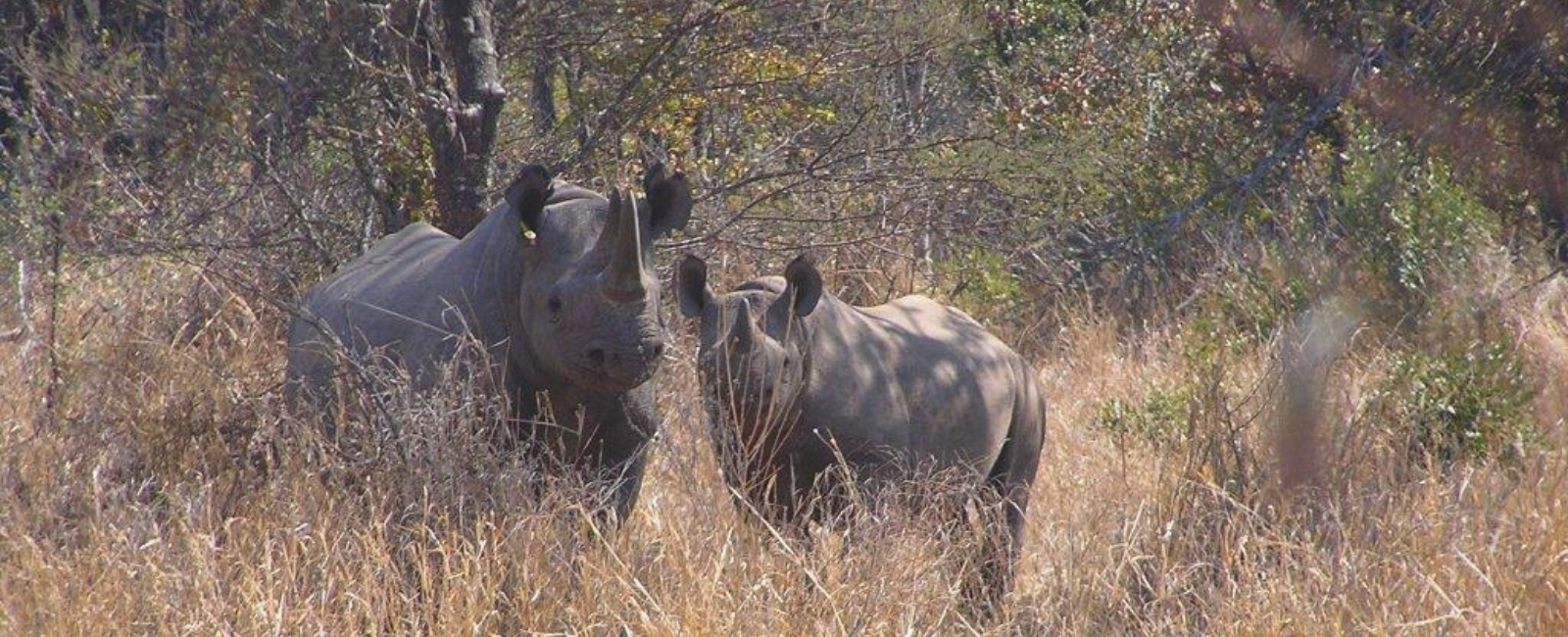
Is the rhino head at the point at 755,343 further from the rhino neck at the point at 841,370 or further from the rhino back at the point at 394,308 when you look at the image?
the rhino back at the point at 394,308

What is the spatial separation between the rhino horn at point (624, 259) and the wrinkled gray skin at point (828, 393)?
0.20m

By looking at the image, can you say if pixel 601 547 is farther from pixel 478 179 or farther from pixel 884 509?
pixel 478 179

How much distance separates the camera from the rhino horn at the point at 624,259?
17.0ft

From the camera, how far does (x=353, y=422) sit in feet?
17.9

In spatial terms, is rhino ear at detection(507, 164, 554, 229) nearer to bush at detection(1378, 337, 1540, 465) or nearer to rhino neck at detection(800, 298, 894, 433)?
rhino neck at detection(800, 298, 894, 433)

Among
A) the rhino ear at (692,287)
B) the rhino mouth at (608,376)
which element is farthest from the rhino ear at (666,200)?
the rhino mouth at (608,376)

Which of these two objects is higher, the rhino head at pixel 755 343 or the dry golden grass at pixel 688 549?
the rhino head at pixel 755 343

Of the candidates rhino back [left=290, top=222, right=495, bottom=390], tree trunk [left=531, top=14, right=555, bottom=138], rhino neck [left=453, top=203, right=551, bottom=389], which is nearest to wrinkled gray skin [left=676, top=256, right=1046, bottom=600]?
rhino neck [left=453, top=203, right=551, bottom=389]

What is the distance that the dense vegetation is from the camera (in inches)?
191

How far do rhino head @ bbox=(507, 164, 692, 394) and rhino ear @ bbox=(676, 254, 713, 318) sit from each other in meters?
0.08

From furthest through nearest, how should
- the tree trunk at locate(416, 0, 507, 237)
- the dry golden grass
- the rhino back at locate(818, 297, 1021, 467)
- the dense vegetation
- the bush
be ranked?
the tree trunk at locate(416, 0, 507, 237) → the bush → the rhino back at locate(818, 297, 1021, 467) → the dense vegetation → the dry golden grass

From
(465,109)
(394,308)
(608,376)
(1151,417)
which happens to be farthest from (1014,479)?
Result: (465,109)

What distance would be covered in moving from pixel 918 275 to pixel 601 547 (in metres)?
5.15

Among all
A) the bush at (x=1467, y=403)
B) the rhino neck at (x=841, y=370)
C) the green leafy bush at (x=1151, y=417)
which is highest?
the rhino neck at (x=841, y=370)
